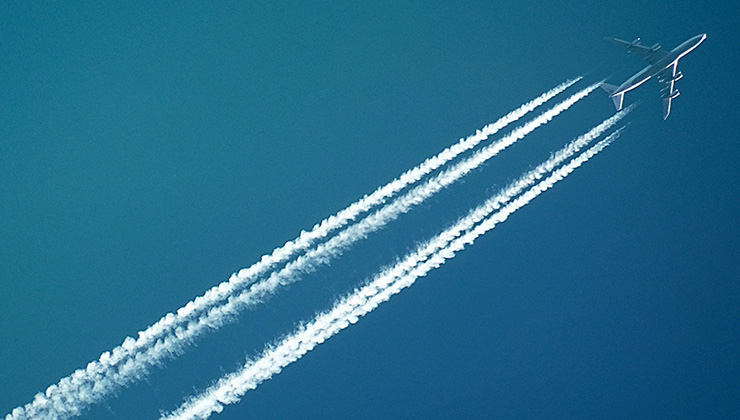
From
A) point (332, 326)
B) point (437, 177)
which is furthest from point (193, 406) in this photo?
point (437, 177)

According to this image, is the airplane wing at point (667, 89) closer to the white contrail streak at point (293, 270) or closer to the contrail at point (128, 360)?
the white contrail streak at point (293, 270)

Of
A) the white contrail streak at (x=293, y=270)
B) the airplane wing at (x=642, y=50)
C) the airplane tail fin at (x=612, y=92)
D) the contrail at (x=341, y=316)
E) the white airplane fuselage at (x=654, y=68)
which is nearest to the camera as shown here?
the contrail at (x=341, y=316)

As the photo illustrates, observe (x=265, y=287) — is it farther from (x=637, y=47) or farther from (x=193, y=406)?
(x=637, y=47)

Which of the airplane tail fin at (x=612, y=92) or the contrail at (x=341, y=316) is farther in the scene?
the airplane tail fin at (x=612, y=92)

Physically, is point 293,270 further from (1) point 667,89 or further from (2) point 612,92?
(1) point 667,89

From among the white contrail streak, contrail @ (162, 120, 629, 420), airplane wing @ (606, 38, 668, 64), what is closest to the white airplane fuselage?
airplane wing @ (606, 38, 668, 64)

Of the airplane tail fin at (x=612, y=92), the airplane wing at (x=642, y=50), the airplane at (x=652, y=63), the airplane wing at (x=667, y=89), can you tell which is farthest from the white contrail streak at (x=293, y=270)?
the airplane wing at (x=667, y=89)

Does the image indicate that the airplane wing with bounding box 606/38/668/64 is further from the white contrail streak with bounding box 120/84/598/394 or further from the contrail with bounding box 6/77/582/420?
the contrail with bounding box 6/77/582/420

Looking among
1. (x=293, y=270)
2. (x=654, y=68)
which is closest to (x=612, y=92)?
(x=654, y=68)
